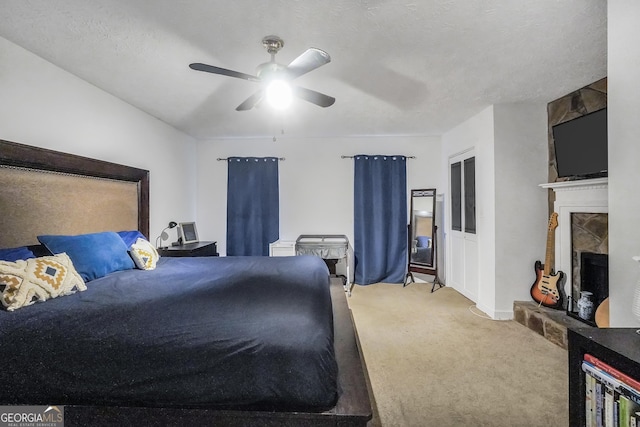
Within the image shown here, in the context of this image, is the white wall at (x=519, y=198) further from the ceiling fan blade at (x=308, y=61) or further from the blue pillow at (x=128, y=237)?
the blue pillow at (x=128, y=237)

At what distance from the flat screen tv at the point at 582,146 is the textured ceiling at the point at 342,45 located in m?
0.41

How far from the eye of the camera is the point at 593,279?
9.44 feet

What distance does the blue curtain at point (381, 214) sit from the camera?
4941 mm

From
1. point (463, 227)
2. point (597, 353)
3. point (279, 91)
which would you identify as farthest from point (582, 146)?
point (279, 91)

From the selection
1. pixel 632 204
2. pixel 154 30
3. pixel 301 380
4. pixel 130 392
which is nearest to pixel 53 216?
pixel 154 30

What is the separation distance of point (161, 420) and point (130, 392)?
16 cm

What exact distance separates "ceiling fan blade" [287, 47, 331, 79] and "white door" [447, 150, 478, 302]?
2875 mm

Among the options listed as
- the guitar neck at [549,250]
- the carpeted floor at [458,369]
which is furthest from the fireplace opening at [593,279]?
the carpeted floor at [458,369]

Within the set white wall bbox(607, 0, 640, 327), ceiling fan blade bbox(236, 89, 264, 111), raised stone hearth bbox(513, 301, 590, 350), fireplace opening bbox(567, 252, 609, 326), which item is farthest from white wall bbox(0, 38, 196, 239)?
fireplace opening bbox(567, 252, 609, 326)

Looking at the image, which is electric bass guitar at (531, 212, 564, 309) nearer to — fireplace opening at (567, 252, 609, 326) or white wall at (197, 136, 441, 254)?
fireplace opening at (567, 252, 609, 326)

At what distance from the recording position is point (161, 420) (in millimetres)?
1179

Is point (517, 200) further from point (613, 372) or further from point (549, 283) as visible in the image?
point (613, 372)

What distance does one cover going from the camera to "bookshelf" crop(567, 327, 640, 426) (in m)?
1.08

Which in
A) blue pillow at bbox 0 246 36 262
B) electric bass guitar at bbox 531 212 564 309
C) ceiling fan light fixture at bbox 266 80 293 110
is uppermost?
ceiling fan light fixture at bbox 266 80 293 110
